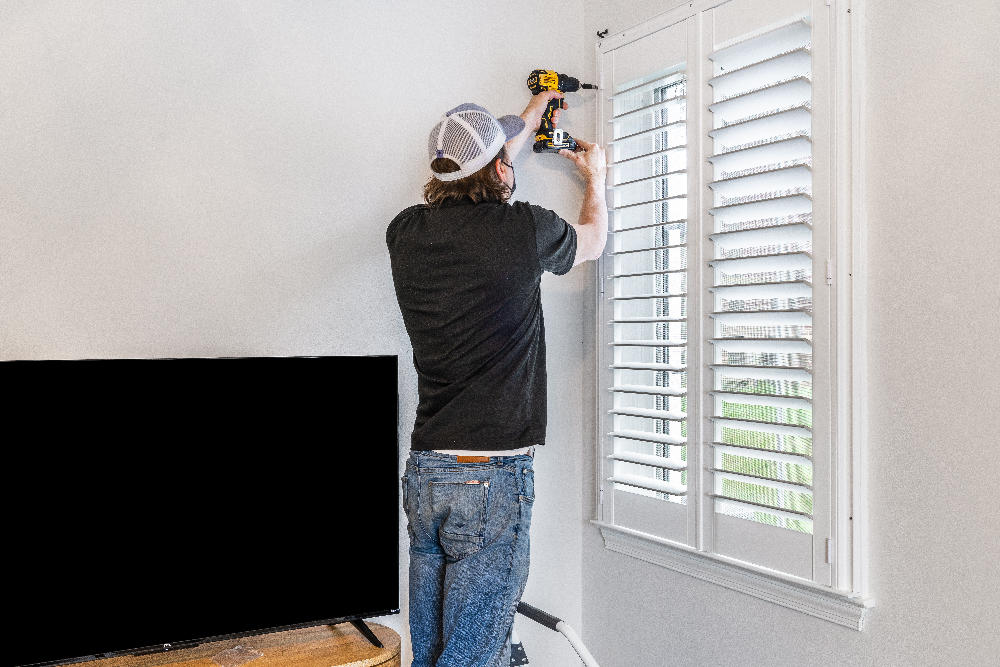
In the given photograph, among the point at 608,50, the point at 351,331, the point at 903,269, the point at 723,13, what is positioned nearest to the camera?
the point at 903,269

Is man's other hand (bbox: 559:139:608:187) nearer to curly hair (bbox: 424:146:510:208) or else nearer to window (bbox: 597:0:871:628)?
window (bbox: 597:0:871:628)

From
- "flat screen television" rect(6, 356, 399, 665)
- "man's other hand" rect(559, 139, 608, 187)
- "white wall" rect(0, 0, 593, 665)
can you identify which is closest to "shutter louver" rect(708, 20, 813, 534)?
"man's other hand" rect(559, 139, 608, 187)

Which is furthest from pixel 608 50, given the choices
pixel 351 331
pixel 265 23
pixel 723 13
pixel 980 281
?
pixel 980 281

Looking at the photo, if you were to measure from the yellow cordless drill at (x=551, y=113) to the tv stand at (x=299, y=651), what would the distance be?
1.41m

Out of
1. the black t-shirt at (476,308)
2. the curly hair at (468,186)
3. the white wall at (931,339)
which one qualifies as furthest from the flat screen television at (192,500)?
the white wall at (931,339)

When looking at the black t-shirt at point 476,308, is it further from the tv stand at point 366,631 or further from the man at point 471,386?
the tv stand at point 366,631

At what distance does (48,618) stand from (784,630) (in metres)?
1.63

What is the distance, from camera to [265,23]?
79.2 inches

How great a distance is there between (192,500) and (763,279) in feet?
4.62

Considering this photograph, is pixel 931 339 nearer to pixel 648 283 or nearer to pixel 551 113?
pixel 648 283

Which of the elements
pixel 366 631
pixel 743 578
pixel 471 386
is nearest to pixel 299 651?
pixel 366 631

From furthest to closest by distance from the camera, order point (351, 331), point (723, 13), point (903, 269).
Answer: point (351, 331), point (723, 13), point (903, 269)

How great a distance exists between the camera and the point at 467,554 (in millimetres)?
1775

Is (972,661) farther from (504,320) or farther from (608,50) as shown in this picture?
(608,50)
